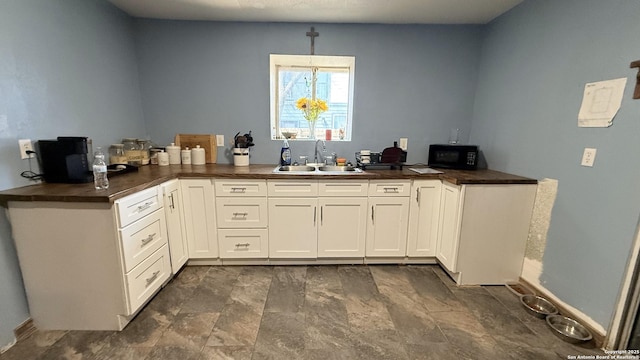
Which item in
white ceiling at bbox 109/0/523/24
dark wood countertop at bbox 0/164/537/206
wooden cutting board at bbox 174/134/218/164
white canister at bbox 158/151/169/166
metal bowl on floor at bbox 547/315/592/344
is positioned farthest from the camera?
wooden cutting board at bbox 174/134/218/164

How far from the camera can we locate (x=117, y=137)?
2.43 metres

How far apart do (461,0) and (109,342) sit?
347 cm

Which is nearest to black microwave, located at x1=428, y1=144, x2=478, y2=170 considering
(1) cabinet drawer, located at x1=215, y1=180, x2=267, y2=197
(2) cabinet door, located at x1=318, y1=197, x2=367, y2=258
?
(2) cabinet door, located at x1=318, y1=197, x2=367, y2=258

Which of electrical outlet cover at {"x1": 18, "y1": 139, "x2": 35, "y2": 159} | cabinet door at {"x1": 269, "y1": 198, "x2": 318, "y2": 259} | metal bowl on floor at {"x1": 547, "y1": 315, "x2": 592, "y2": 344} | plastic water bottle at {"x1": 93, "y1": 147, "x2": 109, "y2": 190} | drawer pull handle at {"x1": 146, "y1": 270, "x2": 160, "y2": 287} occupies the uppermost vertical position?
electrical outlet cover at {"x1": 18, "y1": 139, "x2": 35, "y2": 159}

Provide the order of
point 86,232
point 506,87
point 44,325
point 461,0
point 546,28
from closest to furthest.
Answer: point 86,232, point 44,325, point 546,28, point 461,0, point 506,87

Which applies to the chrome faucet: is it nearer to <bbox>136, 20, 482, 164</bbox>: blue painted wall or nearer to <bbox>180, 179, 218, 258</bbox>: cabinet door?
<bbox>136, 20, 482, 164</bbox>: blue painted wall

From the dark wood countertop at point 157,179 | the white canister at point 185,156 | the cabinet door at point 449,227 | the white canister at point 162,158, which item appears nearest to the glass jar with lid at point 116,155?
the dark wood countertop at point 157,179

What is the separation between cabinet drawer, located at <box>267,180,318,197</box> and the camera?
7.64ft

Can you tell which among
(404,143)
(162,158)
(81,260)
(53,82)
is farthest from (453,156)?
(53,82)

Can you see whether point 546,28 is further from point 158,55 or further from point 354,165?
point 158,55

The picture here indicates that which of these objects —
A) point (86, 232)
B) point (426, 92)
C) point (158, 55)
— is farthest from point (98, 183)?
point (426, 92)

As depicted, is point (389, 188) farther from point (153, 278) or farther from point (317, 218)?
point (153, 278)

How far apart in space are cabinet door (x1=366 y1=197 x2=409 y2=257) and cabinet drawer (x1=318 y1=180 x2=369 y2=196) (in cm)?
12

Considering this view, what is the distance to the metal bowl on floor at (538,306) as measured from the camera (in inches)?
72.2
